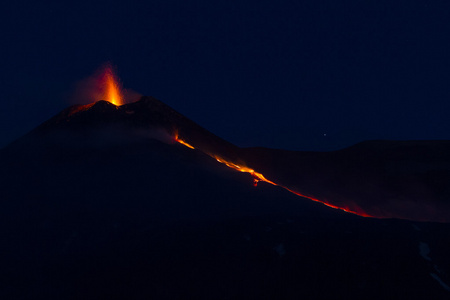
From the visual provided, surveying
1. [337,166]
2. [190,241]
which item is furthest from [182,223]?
[337,166]

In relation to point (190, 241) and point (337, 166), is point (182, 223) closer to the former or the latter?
point (190, 241)

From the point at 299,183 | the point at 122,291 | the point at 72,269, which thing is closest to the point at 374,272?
the point at 122,291

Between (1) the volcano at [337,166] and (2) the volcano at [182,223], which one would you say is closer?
(2) the volcano at [182,223]

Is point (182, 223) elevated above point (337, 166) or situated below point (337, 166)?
below

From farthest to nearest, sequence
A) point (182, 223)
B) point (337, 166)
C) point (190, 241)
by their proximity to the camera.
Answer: point (337, 166) → point (182, 223) → point (190, 241)

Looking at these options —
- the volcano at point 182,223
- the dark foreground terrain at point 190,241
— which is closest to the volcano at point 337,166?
the volcano at point 182,223

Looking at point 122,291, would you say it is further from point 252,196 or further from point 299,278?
point 252,196

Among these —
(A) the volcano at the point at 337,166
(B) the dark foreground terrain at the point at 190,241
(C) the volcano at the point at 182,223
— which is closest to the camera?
(B) the dark foreground terrain at the point at 190,241

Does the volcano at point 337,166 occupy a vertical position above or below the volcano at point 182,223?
above

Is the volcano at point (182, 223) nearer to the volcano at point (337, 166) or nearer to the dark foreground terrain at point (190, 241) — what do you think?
the dark foreground terrain at point (190, 241)

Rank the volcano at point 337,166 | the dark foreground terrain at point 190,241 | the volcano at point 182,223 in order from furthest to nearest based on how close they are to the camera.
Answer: the volcano at point 337,166, the volcano at point 182,223, the dark foreground terrain at point 190,241
